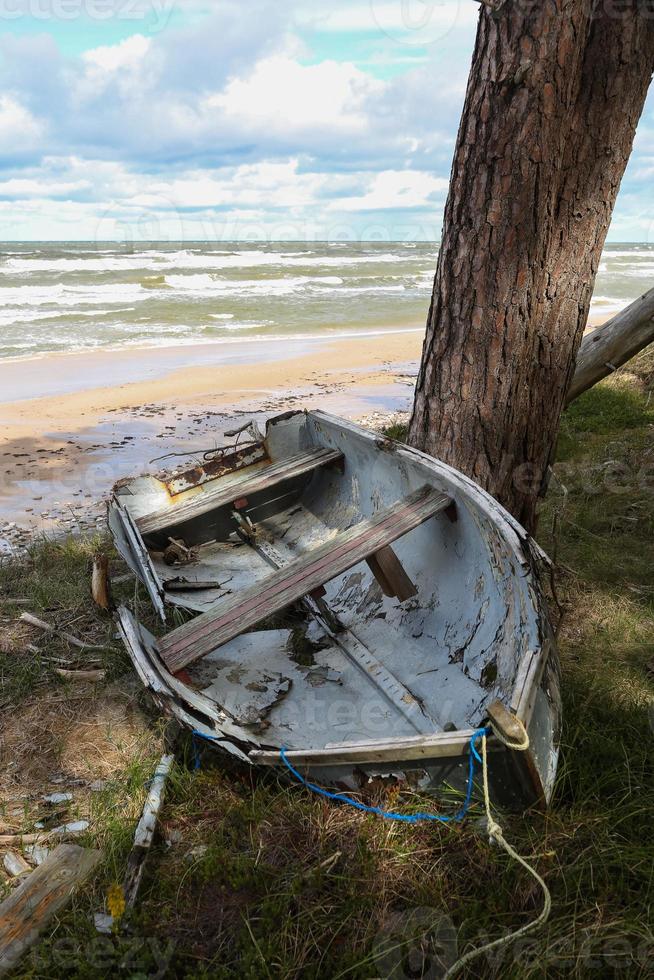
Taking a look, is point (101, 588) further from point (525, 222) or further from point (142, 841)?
point (525, 222)

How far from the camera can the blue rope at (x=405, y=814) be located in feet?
7.43

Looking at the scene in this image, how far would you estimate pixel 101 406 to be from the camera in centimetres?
1034

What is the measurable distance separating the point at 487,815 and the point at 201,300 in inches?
857

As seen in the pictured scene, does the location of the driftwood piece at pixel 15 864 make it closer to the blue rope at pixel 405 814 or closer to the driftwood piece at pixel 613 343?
the blue rope at pixel 405 814

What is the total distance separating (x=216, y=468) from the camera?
5.30 meters

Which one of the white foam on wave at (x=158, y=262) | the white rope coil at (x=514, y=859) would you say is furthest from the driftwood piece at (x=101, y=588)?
the white foam on wave at (x=158, y=262)

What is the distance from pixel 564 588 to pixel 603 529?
0.94 m

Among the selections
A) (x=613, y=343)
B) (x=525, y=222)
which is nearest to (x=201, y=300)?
(x=613, y=343)

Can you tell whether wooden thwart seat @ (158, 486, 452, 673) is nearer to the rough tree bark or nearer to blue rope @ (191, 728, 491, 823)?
blue rope @ (191, 728, 491, 823)

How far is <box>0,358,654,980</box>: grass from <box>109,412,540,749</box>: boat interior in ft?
1.10

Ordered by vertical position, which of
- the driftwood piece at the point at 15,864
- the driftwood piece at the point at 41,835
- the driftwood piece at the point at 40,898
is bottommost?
the driftwood piece at the point at 15,864

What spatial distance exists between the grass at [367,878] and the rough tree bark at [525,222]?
4.71ft

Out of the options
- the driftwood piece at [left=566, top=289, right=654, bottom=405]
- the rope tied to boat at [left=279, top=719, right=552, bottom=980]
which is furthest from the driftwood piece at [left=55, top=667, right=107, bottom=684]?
the driftwood piece at [left=566, top=289, right=654, bottom=405]

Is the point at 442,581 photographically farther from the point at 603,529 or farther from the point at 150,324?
the point at 150,324
